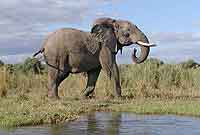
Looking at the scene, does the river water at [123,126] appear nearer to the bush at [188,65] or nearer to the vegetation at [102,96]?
the vegetation at [102,96]

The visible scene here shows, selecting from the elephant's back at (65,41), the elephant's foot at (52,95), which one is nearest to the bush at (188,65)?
the elephant's back at (65,41)

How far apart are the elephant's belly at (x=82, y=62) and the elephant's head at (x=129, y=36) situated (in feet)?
4.34

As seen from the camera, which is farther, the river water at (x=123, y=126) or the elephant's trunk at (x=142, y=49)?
the elephant's trunk at (x=142, y=49)

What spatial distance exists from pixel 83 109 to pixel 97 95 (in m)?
5.28

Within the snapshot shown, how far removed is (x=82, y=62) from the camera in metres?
20.5

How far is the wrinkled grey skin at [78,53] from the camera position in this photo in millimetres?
20359

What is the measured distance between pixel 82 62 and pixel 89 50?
54 cm

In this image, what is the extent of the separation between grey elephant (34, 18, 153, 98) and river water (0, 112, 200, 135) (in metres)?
5.53

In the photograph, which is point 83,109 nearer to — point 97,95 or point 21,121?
point 21,121

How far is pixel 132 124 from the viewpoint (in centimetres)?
1327

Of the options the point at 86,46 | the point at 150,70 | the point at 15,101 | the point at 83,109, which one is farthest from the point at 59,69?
the point at 150,70

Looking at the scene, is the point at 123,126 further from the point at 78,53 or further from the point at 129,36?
the point at 129,36

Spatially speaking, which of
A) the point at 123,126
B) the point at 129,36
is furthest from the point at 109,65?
the point at 123,126

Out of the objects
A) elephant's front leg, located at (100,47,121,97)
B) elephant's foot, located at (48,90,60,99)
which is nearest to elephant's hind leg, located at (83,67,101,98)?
elephant's front leg, located at (100,47,121,97)
